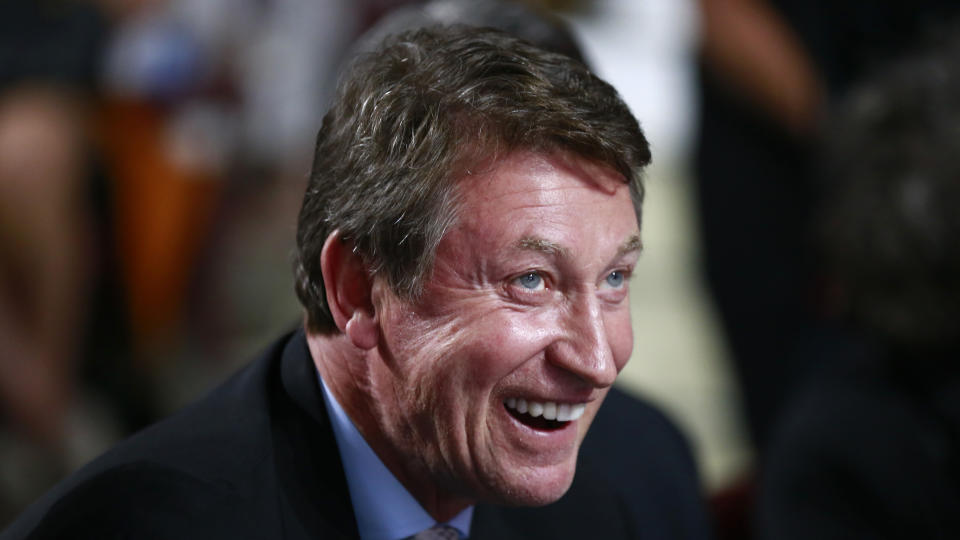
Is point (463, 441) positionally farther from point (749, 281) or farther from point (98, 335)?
point (98, 335)

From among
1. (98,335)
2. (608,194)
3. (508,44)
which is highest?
(508,44)

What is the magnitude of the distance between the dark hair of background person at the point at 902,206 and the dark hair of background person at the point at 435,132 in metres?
1.00

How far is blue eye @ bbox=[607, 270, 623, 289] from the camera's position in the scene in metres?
1.22

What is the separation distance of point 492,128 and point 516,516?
0.52m

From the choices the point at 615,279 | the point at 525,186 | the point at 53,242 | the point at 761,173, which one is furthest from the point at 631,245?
the point at 53,242

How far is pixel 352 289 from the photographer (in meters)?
1.22

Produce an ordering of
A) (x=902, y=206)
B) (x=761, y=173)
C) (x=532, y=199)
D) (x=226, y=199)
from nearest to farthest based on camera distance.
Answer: (x=532, y=199)
(x=902, y=206)
(x=761, y=173)
(x=226, y=199)

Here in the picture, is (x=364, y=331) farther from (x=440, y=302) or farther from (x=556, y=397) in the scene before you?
(x=556, y=397)

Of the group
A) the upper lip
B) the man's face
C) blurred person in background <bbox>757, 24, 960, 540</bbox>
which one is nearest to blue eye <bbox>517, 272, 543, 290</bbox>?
the man's face

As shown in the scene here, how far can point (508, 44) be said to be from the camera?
4.02 ft

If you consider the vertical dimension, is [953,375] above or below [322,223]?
below

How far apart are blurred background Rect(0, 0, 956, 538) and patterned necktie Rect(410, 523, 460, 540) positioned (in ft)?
2.97

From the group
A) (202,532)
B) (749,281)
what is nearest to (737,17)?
(749,281)

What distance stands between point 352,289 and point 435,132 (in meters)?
0.20
